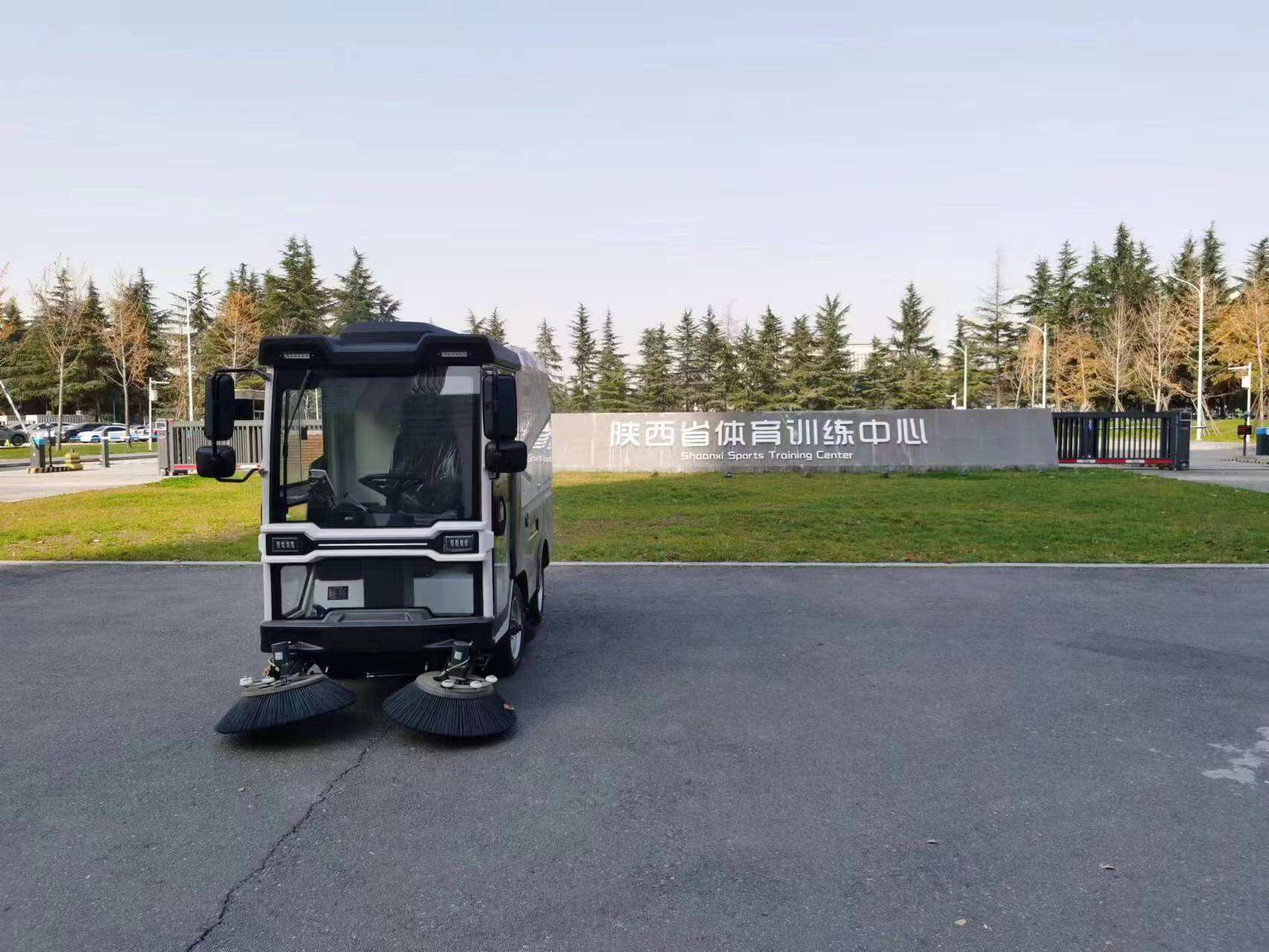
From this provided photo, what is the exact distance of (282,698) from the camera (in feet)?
18.0

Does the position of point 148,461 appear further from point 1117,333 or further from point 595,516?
point 1117,333

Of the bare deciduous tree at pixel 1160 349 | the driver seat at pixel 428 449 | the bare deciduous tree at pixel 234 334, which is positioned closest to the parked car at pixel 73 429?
the bare deciduous tree at pixel 234 334

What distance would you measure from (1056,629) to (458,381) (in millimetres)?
5637

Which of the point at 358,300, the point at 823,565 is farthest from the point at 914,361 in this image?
the point at 823,565

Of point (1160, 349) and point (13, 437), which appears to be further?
point (1160, 349)

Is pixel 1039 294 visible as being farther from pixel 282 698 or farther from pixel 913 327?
pixel 282 698

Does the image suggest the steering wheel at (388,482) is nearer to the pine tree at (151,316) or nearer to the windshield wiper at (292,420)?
the windshield wiper at (292,420)

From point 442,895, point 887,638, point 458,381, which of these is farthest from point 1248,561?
point 442,895

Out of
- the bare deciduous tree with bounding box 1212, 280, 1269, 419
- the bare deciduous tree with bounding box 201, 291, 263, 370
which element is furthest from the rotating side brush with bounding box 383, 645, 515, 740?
the bare deciduous tree with bounding box 1212, 280, 1269, 419

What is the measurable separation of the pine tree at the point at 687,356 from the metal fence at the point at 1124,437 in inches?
1822

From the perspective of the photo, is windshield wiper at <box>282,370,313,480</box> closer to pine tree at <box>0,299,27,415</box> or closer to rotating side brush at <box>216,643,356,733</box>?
rotating side brush at <box>216,643,356,733</box>

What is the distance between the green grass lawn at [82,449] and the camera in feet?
145

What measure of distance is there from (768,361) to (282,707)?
66.3 m

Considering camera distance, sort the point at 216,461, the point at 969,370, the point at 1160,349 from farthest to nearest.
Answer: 1. the point at 969,370
2. the point at 1160,349
3. the point at 216,461
